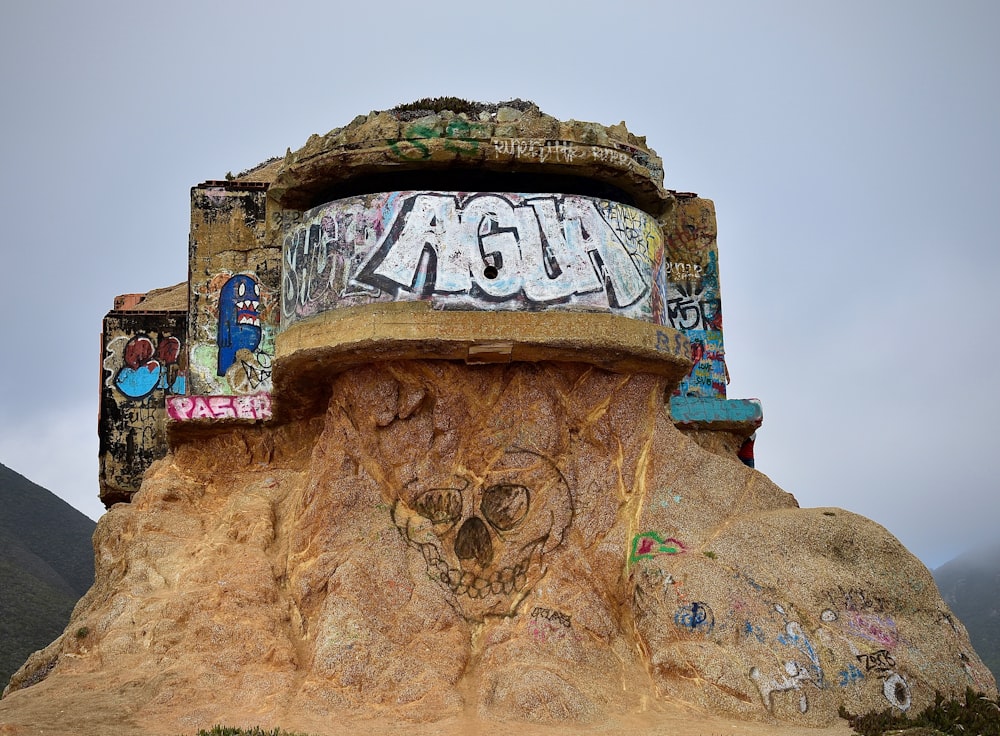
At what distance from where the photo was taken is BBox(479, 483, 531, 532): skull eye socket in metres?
17.6

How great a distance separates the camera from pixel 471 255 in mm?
17734

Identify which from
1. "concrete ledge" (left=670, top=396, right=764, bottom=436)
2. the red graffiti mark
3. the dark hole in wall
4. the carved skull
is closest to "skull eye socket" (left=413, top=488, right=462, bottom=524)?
the carved skull

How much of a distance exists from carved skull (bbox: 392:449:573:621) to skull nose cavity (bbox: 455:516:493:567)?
0.01 meters

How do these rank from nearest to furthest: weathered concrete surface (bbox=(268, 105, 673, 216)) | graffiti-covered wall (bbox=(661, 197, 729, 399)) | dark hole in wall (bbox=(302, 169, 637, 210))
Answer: weathered concrete surface (bbox=(268, 105, 673, 216)), dark hole in wall (bbox=(302, 169, 637, 210)), graffiti-covered wall (bbox=(661, 197, 729, 399))

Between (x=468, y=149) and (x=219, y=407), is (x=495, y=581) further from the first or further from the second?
(x=468, y=149)

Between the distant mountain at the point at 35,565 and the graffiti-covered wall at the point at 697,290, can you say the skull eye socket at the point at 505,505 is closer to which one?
the graffiti-covered wall at the point at 697,290

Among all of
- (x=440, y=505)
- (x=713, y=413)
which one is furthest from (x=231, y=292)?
(x=713, y=413)

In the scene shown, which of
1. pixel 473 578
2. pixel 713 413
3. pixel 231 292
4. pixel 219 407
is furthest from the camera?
pixel 231 292

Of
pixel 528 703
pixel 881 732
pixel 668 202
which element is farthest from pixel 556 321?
pixel 881 732

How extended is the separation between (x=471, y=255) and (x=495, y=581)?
449cm

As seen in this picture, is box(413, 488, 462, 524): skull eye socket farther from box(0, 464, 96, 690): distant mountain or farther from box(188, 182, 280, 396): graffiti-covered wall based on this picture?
box(0, 464, 96, 690): distant mountain

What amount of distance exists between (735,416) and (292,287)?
7.17m

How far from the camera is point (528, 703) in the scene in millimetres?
15367

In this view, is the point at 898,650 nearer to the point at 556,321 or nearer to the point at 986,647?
the point at 556,321
